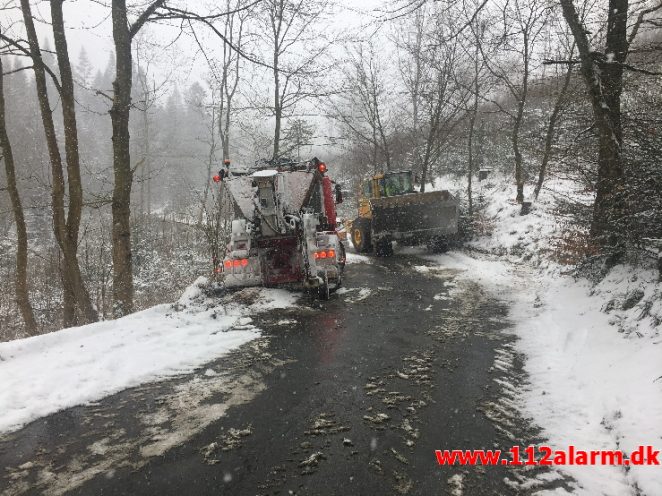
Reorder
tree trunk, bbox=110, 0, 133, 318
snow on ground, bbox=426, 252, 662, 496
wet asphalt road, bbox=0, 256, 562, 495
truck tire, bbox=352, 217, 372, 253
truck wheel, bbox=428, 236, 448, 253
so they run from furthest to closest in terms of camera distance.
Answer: truck tire, bbox=352, 217, 372, 253
truck wheel, bbox=428, 236, 448, 253
tree trunk, bbox=110, 0, 133, 318
snow on ground, bbox=426, 252, 662, 496
wet asphalt road, bbox=0, 256, 562, 495

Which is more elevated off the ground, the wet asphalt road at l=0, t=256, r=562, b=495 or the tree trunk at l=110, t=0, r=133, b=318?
the tree trunk at l=110, t=0, r=133, b=318

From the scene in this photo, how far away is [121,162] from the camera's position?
843 centimetres

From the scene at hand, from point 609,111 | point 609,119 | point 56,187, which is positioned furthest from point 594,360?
point 56,187

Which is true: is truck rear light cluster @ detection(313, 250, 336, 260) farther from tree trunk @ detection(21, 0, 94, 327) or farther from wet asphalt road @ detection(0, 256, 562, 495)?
tree trunk @ detection(21, 0, 94, 327)

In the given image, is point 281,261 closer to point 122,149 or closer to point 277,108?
point 122,149

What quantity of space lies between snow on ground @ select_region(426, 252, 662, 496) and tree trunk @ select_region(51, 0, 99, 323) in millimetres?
8599

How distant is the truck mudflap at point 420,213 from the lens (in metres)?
13.5

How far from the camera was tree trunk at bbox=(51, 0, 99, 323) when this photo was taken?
8383 millimetres

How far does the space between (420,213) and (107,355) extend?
10494mm

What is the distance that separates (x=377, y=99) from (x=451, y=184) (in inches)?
284

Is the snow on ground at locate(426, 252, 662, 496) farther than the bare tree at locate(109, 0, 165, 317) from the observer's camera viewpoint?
No

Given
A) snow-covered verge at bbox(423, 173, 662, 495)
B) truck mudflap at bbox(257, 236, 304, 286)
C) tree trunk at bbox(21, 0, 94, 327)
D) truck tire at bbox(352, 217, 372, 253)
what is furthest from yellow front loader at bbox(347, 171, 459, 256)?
tree trunk at bbox(21, 0, 94, 327)

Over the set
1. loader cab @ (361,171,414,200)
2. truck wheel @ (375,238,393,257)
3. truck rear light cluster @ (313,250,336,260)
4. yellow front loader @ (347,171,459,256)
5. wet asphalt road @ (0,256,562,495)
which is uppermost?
loader cab @ (361,171,414,200)

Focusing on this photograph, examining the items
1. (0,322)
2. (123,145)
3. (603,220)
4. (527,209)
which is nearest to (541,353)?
(603,220)
